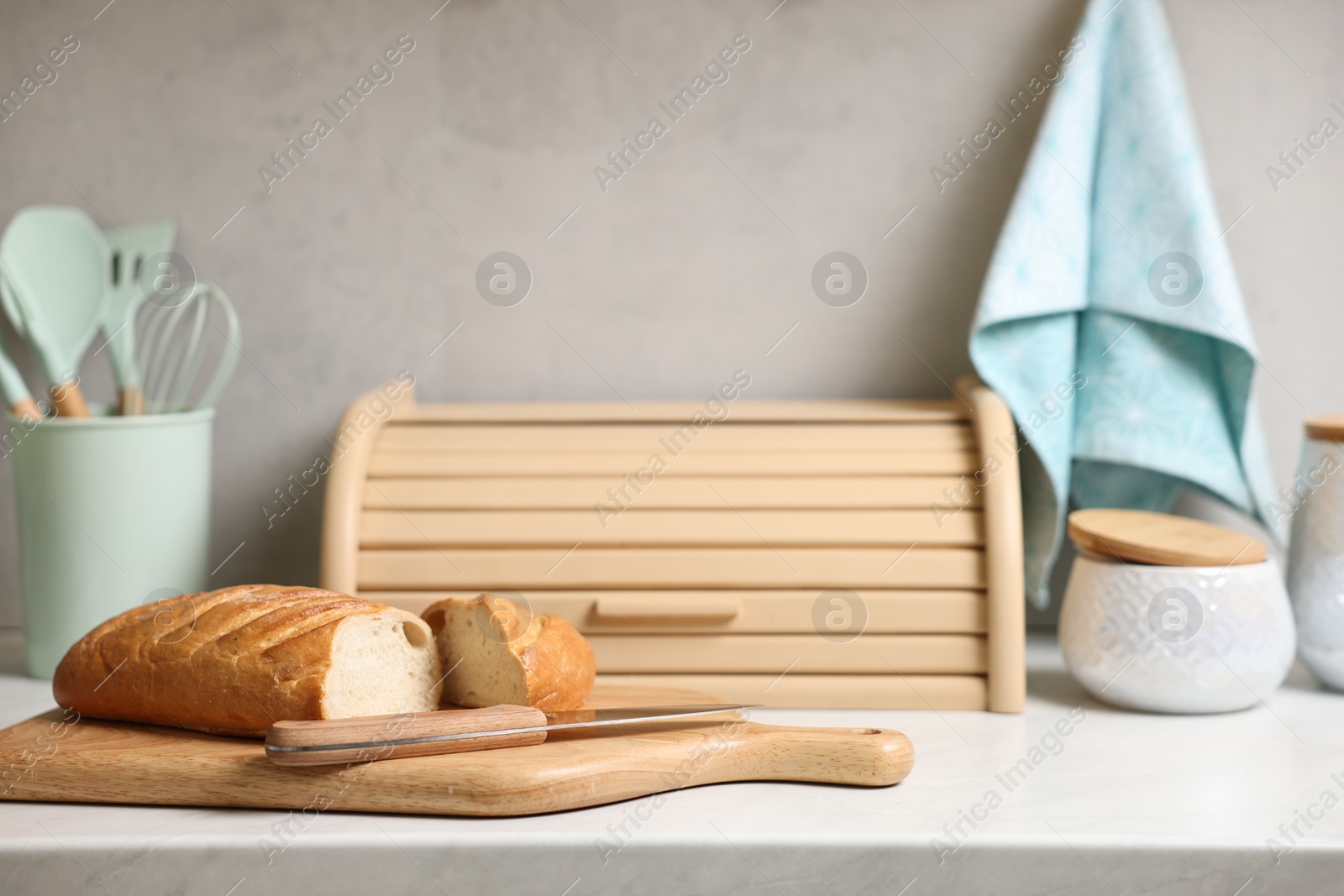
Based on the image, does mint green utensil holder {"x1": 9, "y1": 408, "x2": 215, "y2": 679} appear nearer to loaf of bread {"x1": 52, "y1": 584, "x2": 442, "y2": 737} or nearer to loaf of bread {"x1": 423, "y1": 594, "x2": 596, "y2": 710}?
loaf of bread {"x1": 52, "y1": 584, "x2": 442, "y2": 737}

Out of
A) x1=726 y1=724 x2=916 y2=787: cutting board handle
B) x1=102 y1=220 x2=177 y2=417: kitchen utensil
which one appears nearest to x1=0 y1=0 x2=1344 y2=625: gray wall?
x1=102 y1=220 x2=177 y2=417: kitchen utensil

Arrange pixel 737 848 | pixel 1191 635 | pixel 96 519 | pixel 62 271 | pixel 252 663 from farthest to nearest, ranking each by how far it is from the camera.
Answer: pixel 62 271 < pixel 96 519 < pixel 1191 635 < pixel 252 663 < pixel 737 848

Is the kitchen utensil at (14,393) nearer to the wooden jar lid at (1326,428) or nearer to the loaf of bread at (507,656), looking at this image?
the loaf of bread at (507,656)

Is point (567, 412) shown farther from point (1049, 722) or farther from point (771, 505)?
point (1049, 722)

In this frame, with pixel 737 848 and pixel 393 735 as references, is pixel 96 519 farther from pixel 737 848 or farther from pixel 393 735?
pixel 737 848

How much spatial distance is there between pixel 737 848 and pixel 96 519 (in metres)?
0.73

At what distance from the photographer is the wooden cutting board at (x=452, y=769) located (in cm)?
69

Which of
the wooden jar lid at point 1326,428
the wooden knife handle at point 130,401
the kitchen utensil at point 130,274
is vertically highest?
the kitchen utensil at point 130,274

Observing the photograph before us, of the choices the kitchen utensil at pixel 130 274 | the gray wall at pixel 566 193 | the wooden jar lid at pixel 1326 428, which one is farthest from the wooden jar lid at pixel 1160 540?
the kitchen utensil at pixel 130 274

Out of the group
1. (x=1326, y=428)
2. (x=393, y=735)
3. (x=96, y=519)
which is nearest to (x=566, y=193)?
(x=96, y=519)

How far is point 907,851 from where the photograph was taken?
2.14ft

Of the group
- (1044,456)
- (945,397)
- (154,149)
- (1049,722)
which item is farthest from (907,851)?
(154,149)

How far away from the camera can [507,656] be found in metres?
0.80

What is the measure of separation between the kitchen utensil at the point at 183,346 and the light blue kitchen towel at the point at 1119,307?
2.85ft
